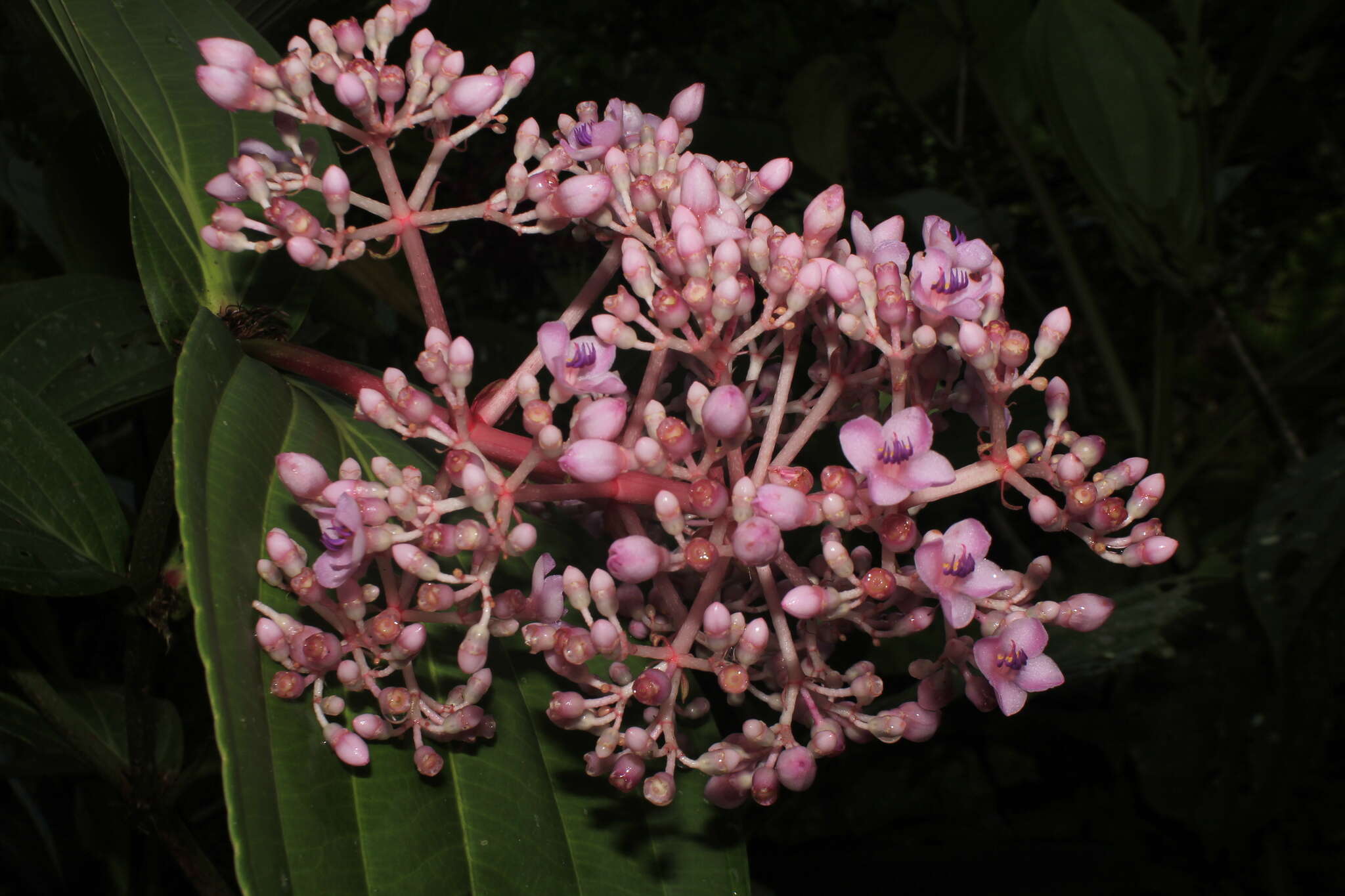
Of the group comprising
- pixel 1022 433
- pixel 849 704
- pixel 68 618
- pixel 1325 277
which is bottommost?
pixel 849 704

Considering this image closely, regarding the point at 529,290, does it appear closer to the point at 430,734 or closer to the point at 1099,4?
the point at 1099,4

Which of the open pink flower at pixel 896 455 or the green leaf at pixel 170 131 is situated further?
the green leaf at pixel 170 131

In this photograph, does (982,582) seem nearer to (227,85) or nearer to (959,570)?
(959,570)

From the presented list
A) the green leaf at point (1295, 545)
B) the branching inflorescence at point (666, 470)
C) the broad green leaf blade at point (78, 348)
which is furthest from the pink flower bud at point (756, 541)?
the green leaf at point (1295, 545)

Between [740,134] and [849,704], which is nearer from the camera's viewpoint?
[849,704]

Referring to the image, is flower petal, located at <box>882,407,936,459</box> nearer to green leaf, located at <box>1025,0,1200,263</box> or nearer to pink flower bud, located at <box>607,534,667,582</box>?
pink flower bud, located at <box>607,534,667,582</box>

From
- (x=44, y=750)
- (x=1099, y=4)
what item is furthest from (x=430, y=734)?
(x=1099, y=4)

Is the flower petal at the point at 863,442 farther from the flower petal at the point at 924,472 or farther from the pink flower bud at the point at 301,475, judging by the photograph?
the pink flower bud at the point at 301,475
